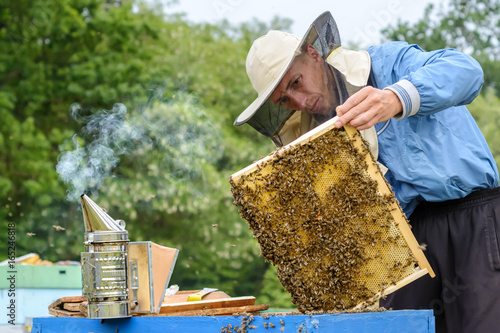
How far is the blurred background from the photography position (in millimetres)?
9422

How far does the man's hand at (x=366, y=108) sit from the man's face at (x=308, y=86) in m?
0.52

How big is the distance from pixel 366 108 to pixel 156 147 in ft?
25.4

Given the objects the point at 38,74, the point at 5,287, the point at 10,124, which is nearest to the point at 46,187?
the point at 10,124

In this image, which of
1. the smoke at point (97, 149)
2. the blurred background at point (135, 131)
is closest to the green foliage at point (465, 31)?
the blurred background at point (135, 131)

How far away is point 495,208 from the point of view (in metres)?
2.70

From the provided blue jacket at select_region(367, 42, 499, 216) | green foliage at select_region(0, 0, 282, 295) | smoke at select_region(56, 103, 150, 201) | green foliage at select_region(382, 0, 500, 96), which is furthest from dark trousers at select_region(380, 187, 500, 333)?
green foliage at select_region(382, 0, 500, 96)

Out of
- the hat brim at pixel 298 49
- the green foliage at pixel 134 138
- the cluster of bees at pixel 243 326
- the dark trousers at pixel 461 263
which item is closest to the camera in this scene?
the cluster of bees at pixel 243 326

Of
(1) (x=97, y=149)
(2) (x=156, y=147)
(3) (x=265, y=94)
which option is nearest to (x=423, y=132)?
(3) (x=265, y=94)

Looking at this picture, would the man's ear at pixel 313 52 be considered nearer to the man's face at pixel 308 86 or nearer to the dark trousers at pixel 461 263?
the man's face at pixel 308 86

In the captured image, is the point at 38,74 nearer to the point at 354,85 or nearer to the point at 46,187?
the point at 46,187

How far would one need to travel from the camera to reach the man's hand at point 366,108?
7.73ft

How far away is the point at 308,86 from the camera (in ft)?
9.57

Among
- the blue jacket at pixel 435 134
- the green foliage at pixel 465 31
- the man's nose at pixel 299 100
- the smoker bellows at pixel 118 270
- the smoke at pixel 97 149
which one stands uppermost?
the green foliage at pixel 465 31

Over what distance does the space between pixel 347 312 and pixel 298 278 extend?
335 millimetres
